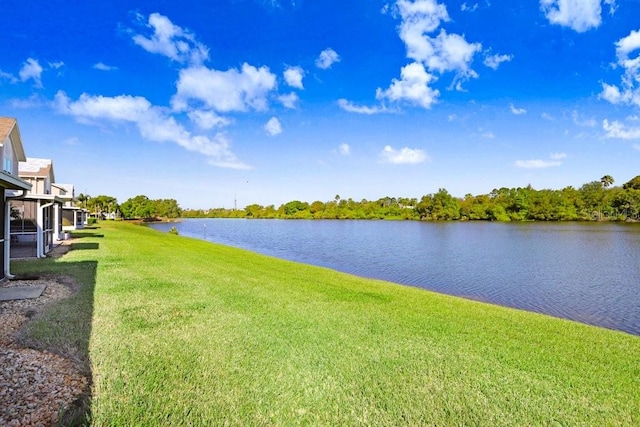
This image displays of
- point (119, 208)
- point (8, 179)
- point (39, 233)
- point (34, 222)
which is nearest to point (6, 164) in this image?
point (34, 222)

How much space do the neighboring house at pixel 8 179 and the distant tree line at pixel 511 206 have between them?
284 ft

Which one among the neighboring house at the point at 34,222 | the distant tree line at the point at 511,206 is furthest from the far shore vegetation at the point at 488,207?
the neighboring house at the point at 34,222

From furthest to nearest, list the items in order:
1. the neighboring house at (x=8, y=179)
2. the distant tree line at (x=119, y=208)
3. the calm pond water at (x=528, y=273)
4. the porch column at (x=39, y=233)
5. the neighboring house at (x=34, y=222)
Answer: the distant tree line at (x=119, y=208)
the neighboring house at (x=34, y=222)
the porch column at (x=39, y=233)
the calm pond water at (x=528, y=273)
the neighboring house at (x=8, y=179)

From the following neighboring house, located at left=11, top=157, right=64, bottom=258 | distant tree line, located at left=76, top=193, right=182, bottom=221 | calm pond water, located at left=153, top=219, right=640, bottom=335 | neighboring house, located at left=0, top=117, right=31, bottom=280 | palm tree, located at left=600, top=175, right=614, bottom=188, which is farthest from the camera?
palm tree, located at left=600, top=175, right=614, bottom=188

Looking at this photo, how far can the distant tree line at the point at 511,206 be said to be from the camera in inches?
2862

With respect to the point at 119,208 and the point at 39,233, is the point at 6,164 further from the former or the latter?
the point at 119,208

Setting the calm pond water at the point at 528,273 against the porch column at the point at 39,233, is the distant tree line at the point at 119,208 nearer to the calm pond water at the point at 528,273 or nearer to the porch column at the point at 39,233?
the porch column at the point at 39,233

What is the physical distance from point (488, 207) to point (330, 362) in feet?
295

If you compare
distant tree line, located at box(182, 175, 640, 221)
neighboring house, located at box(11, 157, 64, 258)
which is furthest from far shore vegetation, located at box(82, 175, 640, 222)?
neighboring house, located at box(11, 157, 64, 258)

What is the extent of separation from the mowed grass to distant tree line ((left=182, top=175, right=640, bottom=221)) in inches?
3231

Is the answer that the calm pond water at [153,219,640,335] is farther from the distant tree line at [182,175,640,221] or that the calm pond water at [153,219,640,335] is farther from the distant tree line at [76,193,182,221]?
the distant tree line at [76,193,182,221]

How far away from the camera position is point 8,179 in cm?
691

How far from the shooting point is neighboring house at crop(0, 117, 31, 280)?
25.0 feet

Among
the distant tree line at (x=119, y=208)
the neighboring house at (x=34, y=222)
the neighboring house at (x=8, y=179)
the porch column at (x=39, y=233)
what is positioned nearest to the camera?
the neighboring house at (x=8, y=179)
